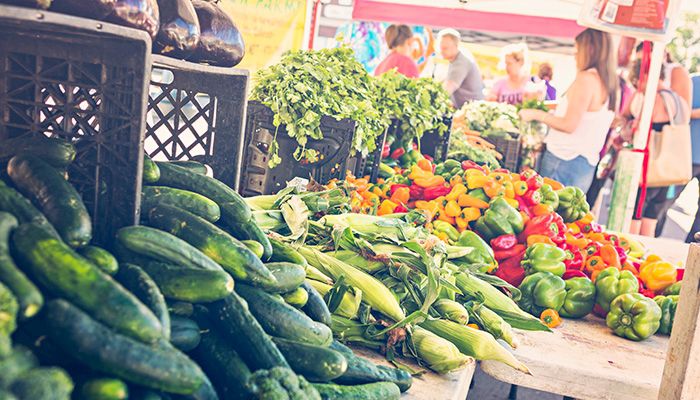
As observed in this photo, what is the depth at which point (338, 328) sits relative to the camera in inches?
97.2

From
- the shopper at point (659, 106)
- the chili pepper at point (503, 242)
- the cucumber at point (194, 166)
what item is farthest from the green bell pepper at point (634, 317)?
the shopper at point (659, 106)

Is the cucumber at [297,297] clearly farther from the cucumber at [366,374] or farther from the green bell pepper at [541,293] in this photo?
the green bell pepper at [541,293]

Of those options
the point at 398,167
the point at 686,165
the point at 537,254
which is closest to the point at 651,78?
the point at 686,165

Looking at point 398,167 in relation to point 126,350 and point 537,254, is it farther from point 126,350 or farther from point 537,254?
point 126,350

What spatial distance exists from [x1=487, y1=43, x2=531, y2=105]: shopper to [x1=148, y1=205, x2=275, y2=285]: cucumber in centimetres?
806

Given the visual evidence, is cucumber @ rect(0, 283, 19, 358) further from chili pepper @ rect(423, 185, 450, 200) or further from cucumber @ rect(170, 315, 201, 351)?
chili pepper @ rect(423, 185, 450, 200)

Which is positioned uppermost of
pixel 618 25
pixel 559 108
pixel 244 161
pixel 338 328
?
pixel 618 25

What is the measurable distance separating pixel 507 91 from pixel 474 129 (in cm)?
240

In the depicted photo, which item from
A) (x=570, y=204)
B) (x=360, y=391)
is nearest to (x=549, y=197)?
(x=570, y=204)

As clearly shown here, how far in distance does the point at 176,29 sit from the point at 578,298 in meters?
2.52

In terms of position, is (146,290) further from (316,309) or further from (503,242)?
(503,242)

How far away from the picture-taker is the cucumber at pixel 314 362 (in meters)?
1.81

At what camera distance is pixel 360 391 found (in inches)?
72.9

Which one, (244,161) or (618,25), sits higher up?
(618,25)
